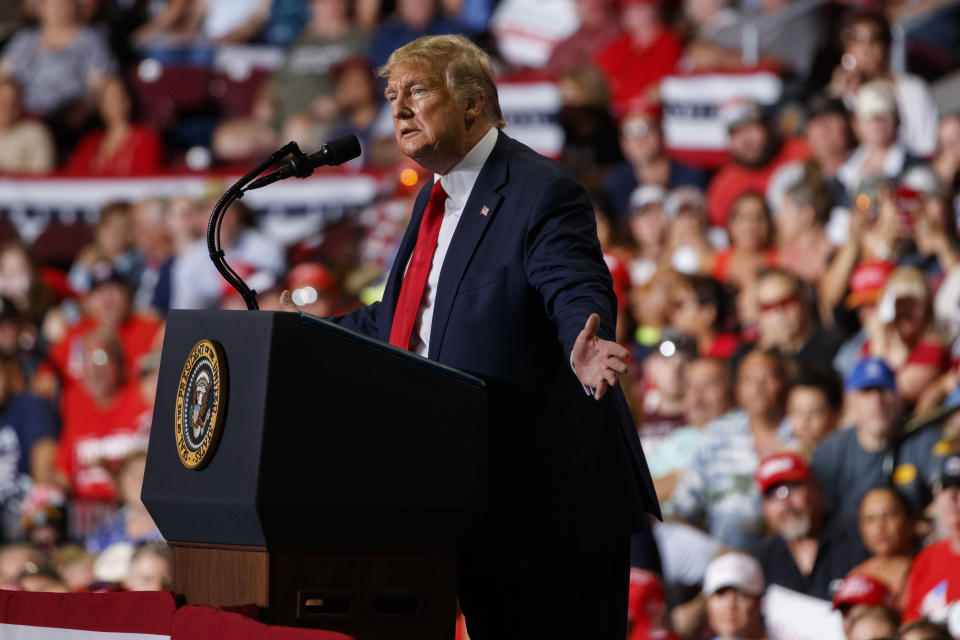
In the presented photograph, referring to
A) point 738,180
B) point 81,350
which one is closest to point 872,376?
point 738,180

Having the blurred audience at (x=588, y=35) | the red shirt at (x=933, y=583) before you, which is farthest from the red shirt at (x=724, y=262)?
the blurred audience at (x=588, y=35)

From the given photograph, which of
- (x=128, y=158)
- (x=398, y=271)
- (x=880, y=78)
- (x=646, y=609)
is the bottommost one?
(x=646, y=609)

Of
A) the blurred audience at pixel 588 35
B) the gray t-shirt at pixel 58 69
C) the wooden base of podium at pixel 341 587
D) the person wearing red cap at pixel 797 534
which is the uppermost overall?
the gray t-shirt at pixel 58 69

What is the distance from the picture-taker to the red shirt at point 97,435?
19.8 feet

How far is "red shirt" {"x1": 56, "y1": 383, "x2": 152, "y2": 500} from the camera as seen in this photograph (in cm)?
604

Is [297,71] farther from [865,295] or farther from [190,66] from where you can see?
[865,295]

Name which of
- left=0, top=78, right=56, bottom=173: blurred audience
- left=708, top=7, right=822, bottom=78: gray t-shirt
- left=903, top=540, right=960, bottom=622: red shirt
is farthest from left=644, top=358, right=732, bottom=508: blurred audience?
left=0, top=78, right=56, bottom=173: blurred audience

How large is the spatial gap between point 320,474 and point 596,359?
0.37 metres

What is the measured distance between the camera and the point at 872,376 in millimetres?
4328

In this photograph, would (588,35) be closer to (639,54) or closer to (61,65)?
(639,54)

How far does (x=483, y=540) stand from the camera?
2.05 meters

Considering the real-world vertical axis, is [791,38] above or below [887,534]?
above

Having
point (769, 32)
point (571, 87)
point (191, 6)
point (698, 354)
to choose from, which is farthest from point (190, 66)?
point (698, 354)

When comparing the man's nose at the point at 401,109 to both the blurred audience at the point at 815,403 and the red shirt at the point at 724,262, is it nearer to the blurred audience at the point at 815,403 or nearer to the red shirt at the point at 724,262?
the blurred audience at the point at 815,403
